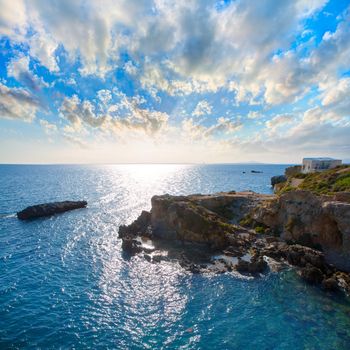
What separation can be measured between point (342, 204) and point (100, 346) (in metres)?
43.1

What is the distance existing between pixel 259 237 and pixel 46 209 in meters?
67.0

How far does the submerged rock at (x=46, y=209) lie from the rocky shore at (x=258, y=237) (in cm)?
3399

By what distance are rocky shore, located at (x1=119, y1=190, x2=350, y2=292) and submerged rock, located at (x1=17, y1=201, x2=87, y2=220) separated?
33989 mm

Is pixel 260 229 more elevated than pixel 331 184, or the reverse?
pixel 331 184

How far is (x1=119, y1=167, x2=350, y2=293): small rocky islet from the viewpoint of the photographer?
40.6 m

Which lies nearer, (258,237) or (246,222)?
(258,237)

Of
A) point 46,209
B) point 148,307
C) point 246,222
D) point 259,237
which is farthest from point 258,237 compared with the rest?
point 46,209

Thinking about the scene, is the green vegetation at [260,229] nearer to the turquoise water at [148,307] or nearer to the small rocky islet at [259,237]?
the small rocky islet at [259,237]

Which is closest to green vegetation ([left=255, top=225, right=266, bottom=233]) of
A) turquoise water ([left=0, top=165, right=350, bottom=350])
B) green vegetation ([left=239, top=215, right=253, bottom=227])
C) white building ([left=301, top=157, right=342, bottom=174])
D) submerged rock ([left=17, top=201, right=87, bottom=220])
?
green vegetation ([left=239, top=215, right=253, bottom=227])

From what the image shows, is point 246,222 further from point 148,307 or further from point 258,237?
point 148,307

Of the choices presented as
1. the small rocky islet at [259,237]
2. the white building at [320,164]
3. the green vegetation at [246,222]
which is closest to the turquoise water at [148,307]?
the small rocky islet at [259,237]

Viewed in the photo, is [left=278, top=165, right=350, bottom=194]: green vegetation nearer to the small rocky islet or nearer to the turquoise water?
the small rocky islet

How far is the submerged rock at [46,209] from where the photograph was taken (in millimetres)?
73500

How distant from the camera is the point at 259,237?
5544 centimetres
